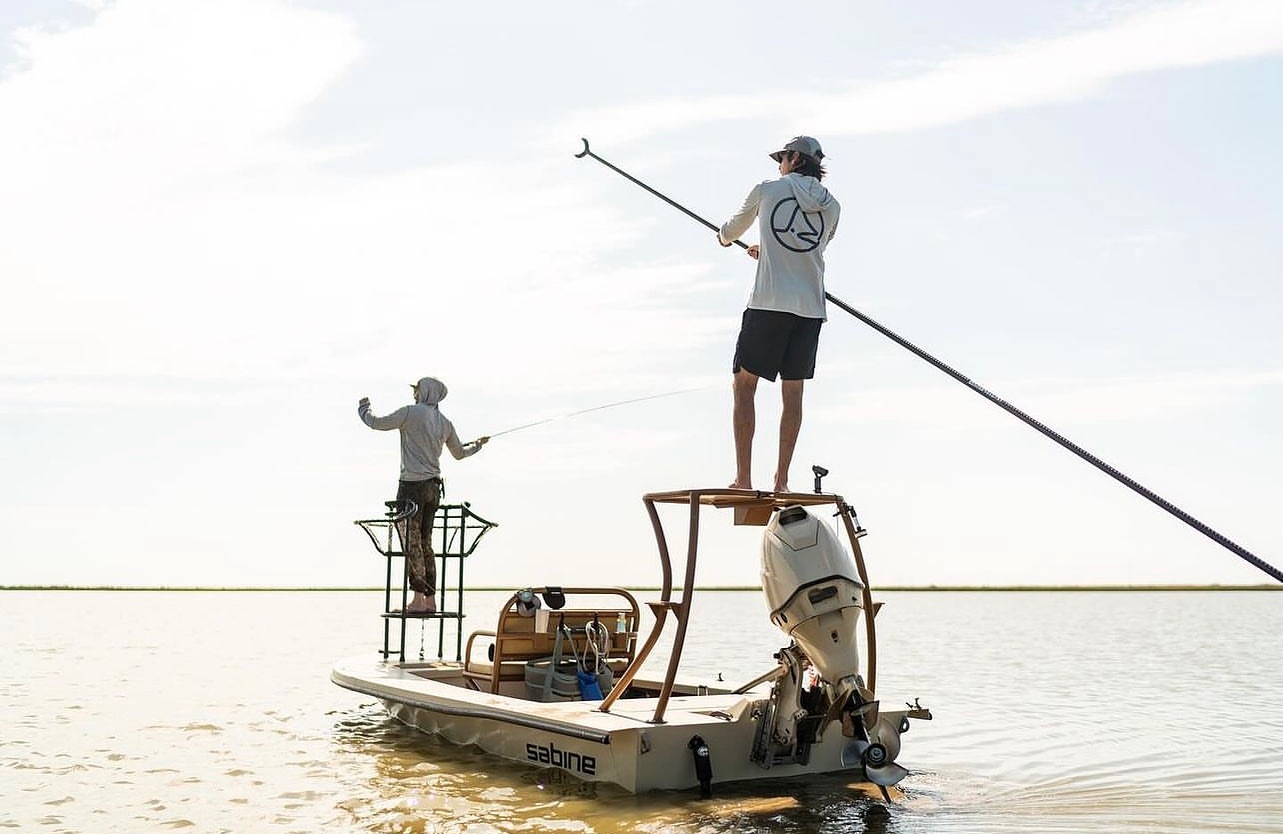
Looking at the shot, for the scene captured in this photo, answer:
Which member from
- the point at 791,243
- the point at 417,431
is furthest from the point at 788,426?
the point at 417,431

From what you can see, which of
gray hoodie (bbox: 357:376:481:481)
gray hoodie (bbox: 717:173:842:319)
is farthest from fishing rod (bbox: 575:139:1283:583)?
gray hoodie (bbox: 357:376:481:481)

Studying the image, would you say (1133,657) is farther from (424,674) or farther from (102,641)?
(102,641)

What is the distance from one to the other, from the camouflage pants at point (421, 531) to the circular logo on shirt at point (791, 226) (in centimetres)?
579

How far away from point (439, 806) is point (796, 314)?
3.93 m

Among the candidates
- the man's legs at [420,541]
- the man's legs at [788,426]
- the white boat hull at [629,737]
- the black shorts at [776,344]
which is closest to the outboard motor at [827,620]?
the white boat hull at [629,737]

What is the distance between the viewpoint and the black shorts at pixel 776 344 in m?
8.17

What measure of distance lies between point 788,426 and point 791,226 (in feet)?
4.28

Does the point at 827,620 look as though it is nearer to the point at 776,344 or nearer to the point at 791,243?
the point at 776,344

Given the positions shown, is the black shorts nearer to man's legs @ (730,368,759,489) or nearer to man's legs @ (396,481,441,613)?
man's legs @ (730,368,759,489)

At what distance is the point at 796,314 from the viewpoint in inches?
322

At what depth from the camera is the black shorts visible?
8172 mm

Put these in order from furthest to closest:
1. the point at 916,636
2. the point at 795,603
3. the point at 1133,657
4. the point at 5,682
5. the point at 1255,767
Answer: the point at 916,636
the point at 1133,657
the point at 5,682
the point at 1255,767
the point at 795,603

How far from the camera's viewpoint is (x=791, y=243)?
8.17 meters

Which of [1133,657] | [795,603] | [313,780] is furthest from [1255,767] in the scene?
[1133,657]
